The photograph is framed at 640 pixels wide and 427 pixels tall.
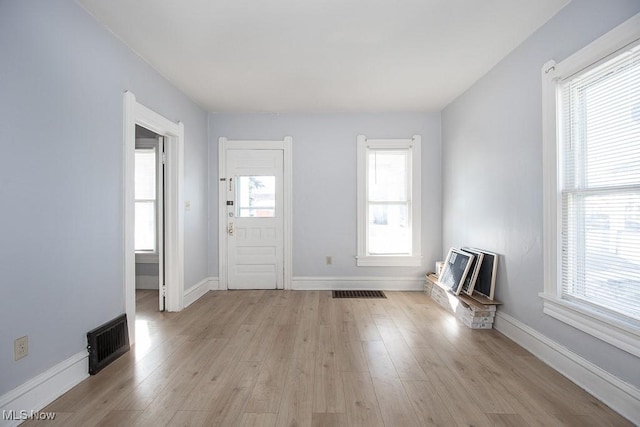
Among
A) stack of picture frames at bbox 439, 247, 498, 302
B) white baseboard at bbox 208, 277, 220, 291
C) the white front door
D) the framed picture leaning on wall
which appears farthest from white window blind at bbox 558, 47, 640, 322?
white baseboard at bbox 208, 277, 220, 291

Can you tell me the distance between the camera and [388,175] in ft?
15.9

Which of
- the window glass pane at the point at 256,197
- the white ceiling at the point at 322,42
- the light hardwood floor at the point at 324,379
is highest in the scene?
the white ceiling at the point at 322,42

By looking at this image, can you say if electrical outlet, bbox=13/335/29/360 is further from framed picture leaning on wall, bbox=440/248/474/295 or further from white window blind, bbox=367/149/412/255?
white window blind, bbox=367/149/412/255

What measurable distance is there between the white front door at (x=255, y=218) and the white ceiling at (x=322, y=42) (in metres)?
1.03

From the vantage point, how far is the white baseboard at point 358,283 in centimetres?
477

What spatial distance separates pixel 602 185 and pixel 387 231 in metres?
2.92

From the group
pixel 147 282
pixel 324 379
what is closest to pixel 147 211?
pixel 147 282

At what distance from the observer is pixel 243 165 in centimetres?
480

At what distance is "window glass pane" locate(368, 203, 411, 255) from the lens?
485cm

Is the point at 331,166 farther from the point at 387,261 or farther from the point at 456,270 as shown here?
the point at 456,270

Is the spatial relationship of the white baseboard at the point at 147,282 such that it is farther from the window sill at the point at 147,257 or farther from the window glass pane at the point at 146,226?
the window glass pane at the point at 146,226

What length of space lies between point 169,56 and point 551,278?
12.4ft

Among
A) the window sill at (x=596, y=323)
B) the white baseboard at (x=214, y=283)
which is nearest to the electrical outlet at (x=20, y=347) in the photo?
the white baseboard at (x=214, y=283)

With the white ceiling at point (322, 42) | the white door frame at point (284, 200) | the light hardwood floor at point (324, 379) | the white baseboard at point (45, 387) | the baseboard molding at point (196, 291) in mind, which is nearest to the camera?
the white baseboard at point (45, 387)
